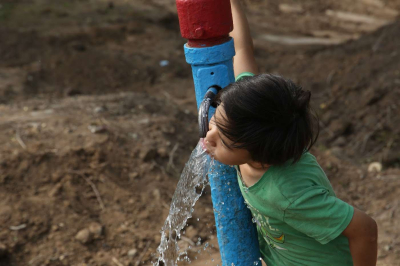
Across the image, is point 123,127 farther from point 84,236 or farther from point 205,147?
point 205,147

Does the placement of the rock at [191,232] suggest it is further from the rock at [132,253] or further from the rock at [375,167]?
the rock at [375,167]

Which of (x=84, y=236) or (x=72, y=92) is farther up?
(x=84, y=236)

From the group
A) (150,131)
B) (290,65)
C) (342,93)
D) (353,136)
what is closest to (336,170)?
(353,136)

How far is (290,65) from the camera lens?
6902mm

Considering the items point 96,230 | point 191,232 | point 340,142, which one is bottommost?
point 340,142

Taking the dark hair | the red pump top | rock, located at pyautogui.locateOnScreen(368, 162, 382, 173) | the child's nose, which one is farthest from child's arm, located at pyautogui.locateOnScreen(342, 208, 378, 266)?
rock, located at pyautogui.locateOnScreen(368, 162, 382, 173)

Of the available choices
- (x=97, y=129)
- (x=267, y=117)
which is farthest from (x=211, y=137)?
(x=97, y=129)

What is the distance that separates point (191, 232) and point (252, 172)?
1.36 metres

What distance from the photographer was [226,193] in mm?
1696

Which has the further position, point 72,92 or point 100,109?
point 72,92

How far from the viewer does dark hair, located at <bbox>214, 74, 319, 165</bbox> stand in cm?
140

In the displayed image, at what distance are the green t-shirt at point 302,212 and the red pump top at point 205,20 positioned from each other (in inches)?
17.5

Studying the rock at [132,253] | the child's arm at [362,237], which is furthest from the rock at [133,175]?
the child's arm at [362,237]

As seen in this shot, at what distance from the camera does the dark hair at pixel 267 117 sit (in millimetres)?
1400
